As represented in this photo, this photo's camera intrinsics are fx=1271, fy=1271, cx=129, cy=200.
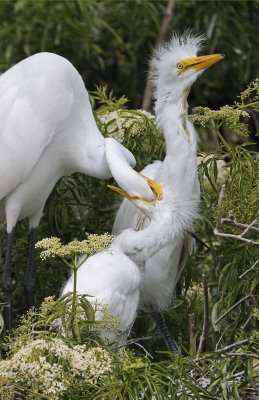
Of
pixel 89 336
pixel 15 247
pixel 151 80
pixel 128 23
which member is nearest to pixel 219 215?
pixel 89 336

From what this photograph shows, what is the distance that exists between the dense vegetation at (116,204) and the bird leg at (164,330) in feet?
0.25

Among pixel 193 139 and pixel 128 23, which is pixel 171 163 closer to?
pixel 193 139

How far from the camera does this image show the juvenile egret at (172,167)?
3590mm

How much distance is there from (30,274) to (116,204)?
1.27 feet

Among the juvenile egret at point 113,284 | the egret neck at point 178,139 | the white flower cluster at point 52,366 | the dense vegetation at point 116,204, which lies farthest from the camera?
the egret neck at point 178,139

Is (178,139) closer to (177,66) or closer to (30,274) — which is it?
(177,66)

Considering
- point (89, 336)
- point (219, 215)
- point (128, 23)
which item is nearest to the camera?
point (219, 215)

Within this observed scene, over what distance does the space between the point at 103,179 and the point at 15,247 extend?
0.40 m

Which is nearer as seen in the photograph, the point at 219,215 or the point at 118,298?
the point at 219,215

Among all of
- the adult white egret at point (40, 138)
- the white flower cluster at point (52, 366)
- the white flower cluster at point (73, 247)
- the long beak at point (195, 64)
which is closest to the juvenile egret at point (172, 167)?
the long beak at point (195, 64)

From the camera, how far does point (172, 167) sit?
372 cm

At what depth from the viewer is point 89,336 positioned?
3072mm

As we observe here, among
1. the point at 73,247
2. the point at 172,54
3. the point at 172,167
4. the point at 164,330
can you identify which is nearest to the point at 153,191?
the point at 172,167

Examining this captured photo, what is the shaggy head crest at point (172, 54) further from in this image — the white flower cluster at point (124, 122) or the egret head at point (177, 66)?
the white flower cluster at point (124, 122)
